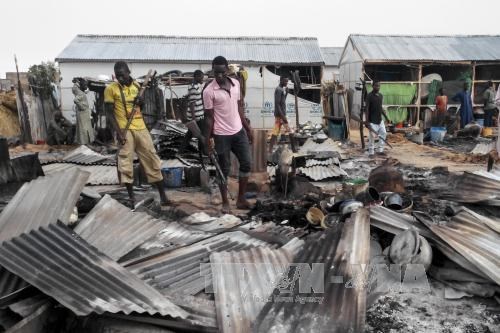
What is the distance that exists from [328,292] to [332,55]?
1091 inches

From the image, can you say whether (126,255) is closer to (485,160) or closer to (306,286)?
(306,286)

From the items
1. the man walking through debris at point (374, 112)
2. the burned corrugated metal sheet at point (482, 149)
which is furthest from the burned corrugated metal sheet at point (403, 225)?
the burned corrugated metal sheet at point (482, 149)

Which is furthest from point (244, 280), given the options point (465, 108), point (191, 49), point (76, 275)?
point (191, 49)

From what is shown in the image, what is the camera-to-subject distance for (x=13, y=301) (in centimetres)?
251

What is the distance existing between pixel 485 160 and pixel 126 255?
8745 millimetres

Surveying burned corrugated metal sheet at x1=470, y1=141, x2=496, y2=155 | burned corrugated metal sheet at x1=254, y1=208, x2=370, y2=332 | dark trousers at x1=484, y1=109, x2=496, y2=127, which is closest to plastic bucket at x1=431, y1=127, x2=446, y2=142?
burned corrugated metal sheet at x1=470, y1=141, x2=496, y2=155

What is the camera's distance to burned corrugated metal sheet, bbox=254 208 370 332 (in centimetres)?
264

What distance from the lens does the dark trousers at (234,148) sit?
547 centimetres

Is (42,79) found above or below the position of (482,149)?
above

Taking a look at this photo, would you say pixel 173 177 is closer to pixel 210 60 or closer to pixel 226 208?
pixel 226 208

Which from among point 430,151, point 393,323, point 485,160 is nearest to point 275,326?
point 393,323

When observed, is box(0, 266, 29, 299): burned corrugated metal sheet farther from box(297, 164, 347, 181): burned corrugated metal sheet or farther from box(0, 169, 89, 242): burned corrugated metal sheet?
box(297, 164, 347, 181): burned corrugated metal sheet

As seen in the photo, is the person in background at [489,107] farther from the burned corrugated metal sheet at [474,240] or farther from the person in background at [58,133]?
the person in background at [58,133]

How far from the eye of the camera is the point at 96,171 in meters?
7.76
